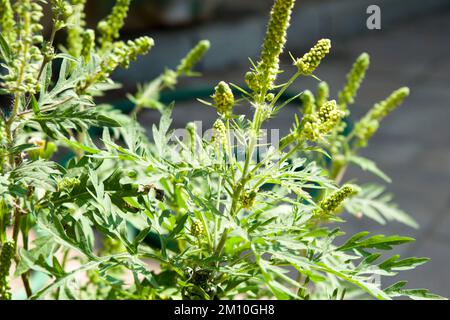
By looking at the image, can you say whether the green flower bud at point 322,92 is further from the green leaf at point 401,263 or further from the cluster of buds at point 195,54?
the green leaf at point 401,263

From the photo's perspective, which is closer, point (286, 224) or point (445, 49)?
point (286, 224)

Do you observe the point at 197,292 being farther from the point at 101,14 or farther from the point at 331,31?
the point at 331,31

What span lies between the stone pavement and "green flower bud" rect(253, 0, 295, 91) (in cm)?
102

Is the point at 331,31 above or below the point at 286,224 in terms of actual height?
above

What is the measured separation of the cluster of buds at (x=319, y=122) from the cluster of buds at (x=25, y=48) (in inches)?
11.0

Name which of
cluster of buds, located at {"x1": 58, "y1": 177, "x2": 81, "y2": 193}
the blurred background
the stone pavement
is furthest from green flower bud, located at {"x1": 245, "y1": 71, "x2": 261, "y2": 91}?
the blurred background

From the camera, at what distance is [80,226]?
0.79 m

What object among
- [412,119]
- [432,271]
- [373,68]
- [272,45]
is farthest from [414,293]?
[373,68]

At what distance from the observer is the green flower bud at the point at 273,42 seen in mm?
668

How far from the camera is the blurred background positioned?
2.58 metres

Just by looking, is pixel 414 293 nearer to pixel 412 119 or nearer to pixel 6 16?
pixel 6 16

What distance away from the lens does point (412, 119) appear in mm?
3457

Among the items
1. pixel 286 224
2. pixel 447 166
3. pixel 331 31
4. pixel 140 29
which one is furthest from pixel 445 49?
pixel 286 224
